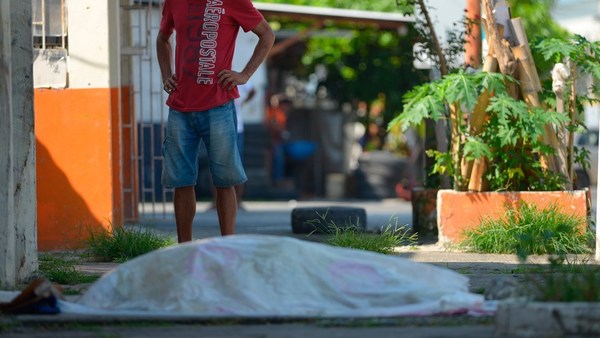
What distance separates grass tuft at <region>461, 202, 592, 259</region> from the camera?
26.5ft

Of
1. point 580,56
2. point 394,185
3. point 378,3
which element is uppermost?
point 378,3

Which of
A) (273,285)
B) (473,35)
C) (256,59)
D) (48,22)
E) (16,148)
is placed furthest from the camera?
(473,35)

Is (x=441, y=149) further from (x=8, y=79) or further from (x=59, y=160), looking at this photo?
(x=8, y=79)

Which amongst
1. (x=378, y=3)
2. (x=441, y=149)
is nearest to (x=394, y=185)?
(x=378, y=3)

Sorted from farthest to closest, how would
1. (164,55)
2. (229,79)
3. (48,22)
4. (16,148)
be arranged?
(48,22), (164,55), (229,79), (16,148)

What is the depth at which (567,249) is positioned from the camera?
8.14 meters

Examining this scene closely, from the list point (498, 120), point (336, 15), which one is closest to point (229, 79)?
point (498, 120)

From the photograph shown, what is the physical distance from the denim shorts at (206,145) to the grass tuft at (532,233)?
6.54 feet

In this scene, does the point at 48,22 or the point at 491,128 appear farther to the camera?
the point at 48,22

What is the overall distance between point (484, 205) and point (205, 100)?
251 centimetres

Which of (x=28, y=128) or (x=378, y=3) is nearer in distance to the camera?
(x=28, y=128)

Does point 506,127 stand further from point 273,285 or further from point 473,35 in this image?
point 273,285

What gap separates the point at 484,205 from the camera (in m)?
8.67

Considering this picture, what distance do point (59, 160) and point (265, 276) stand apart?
390 cm
